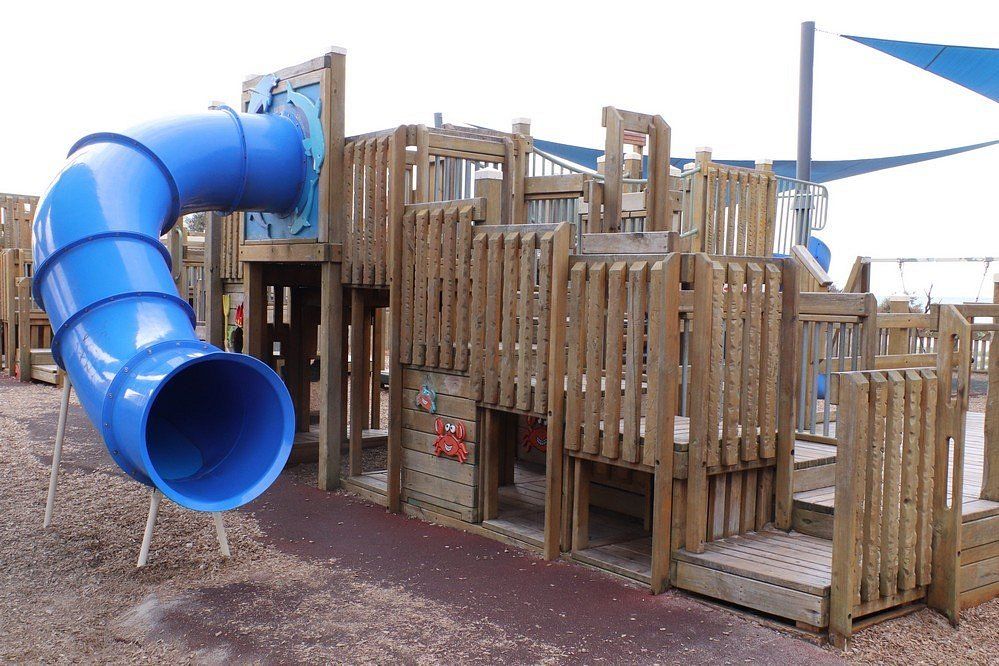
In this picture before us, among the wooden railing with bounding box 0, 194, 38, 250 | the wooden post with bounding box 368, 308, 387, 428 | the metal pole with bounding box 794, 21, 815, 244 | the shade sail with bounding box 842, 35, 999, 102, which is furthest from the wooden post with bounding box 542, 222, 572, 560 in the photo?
the wooden railing with bounding box 0, 194, 38, 250

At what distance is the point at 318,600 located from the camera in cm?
529

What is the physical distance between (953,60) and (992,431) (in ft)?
39.0

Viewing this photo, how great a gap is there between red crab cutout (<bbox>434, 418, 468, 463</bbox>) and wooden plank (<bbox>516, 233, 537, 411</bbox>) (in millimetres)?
759

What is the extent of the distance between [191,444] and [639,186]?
674 cm

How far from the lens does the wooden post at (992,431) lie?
5.56 m

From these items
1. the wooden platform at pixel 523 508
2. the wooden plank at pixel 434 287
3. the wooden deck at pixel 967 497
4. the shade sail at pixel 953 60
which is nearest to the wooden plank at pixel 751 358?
the wooden deck at pixel 967 497

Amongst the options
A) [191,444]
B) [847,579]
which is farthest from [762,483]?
[191,444]

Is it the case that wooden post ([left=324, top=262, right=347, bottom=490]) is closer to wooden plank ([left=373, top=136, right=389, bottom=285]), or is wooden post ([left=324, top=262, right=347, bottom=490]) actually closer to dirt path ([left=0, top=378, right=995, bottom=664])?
wooden plank ([left=373, top=136, right=389, bottom=285])

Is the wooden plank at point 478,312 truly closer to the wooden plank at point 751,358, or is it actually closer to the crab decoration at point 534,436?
the wooden plank at point 751,358

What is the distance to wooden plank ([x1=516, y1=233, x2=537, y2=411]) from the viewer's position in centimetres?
618

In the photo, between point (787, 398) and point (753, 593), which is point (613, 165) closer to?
point (787, 398)

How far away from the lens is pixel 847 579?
460cm

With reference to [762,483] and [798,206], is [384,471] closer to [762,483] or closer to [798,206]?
[762,483]

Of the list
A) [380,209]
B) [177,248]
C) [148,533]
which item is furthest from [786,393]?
[177,248]
